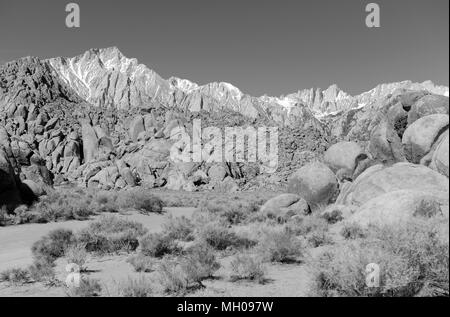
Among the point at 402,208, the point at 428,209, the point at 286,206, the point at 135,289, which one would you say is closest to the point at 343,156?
the point at 286,206

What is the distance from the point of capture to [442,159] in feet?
48.9

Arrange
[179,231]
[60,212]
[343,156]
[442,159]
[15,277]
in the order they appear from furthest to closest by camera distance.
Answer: [343,156] < [60,212] < [442,159] < [179,231] < [15,277]

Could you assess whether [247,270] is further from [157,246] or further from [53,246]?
[53,246]

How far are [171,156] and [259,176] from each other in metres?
16.0

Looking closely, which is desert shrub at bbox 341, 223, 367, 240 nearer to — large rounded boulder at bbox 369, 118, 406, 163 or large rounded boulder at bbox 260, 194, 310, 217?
large rounded boulder at bbox 260, 194, 310, 217

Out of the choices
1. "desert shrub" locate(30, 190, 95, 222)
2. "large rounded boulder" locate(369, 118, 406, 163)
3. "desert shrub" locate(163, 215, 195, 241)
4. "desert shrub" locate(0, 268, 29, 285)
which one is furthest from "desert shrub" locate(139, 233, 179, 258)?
"large rounded boulder" locate(369, 118, 406, 163)

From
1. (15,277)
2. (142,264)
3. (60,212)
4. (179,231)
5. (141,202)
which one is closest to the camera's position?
(15,277)

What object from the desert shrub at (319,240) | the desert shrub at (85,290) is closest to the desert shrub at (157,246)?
the desert shrub at (85,290)

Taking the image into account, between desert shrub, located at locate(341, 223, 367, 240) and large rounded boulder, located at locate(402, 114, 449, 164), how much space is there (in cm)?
678

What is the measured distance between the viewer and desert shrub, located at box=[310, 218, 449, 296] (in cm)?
652

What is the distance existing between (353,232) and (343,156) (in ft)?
40.4

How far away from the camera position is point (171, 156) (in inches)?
2650

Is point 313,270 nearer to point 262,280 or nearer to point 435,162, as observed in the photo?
point 262,280
